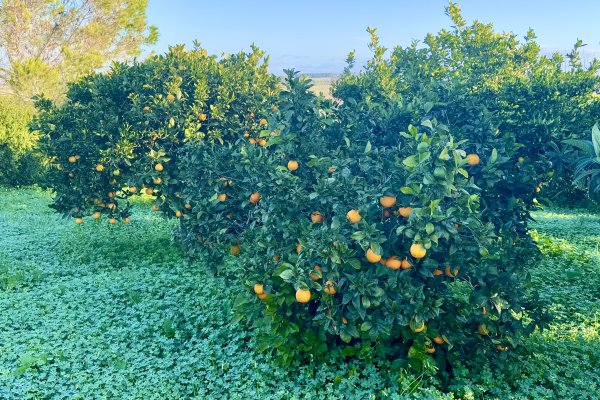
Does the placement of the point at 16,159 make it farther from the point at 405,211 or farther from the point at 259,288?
the point at 405,211

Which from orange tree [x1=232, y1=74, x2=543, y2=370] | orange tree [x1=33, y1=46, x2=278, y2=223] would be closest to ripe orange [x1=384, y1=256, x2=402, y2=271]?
orange tree [x1=232, y1=74, x2=543, y2=370]

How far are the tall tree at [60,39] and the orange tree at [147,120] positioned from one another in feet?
61.1

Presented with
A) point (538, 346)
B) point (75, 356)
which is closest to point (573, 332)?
point (538, 346)

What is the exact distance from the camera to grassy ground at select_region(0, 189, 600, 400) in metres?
3.72

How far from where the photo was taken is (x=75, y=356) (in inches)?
175

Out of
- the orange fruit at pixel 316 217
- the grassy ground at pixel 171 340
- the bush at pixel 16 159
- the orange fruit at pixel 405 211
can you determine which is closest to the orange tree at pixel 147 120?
the grassy ground at pixel 171 340

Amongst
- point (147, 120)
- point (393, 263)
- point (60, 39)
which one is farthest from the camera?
point (60, 39)

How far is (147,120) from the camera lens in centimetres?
615

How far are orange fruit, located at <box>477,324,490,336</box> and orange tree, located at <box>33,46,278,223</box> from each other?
10.7ft

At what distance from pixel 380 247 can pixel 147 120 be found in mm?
3893

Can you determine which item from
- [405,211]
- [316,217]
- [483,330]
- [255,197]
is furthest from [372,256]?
[255,197]

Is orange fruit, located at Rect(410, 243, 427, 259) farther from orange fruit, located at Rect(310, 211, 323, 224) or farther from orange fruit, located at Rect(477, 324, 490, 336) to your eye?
orange fruit, located at Rect(477, 324, 490, 336)

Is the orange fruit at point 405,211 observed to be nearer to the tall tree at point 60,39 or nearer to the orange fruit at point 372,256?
the orange fruit at point 372,256

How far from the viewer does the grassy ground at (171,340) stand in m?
3.72
